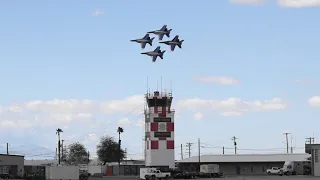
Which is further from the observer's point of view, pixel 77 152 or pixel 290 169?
pixel 77 152

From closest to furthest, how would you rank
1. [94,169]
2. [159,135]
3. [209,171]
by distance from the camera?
1. [209,171]
2. [159,135]
3. [94,169]

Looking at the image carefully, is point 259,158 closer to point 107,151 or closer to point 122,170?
point 122,170

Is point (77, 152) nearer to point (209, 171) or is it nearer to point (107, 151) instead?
point (107, 151)

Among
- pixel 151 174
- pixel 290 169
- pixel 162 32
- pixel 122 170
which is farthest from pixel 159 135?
pixel 122 170

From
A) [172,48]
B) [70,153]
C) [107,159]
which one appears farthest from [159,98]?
[70,153]

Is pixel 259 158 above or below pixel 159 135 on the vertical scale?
below

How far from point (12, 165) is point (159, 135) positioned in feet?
90.4

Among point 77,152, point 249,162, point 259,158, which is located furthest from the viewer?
point 77,152

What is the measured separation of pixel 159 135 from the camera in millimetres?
101500

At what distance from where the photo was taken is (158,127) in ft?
333

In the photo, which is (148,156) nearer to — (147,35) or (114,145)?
(147,35)

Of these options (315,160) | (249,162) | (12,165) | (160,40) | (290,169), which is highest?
(160,40)

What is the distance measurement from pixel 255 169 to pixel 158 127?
35617mm

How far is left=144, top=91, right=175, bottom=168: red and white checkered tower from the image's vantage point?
332 ft
